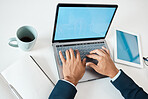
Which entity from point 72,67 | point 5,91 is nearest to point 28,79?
point 5,91

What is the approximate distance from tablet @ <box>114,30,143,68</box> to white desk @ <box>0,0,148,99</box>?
0.03 meters

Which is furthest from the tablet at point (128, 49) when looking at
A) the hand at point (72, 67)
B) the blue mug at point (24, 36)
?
the blue mug at point (24, 36)

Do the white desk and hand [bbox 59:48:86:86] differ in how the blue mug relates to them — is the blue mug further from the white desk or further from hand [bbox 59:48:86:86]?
hand [bbox 59:48:86:86]

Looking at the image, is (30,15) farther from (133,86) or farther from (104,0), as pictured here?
(133,86)

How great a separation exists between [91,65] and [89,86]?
0.33ft

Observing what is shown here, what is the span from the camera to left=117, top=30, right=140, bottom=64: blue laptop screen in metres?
0.83

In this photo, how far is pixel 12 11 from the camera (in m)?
0.78

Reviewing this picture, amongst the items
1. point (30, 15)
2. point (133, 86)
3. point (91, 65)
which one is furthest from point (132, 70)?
point (30, 15)

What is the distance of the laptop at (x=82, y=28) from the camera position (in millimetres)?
631

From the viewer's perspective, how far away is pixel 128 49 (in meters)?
0.87

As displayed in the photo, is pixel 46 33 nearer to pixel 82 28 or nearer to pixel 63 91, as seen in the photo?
pixel 82 28

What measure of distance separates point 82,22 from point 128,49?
0.36 m

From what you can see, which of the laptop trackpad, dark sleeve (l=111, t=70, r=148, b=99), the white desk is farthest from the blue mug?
dark sleeve (l=111, t=70, r=148, b=99)

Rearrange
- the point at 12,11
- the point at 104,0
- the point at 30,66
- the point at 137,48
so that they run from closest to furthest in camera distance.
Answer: the point at 30,66 → the point at 12,11 → the point at 137,48 → the point at 104,0
